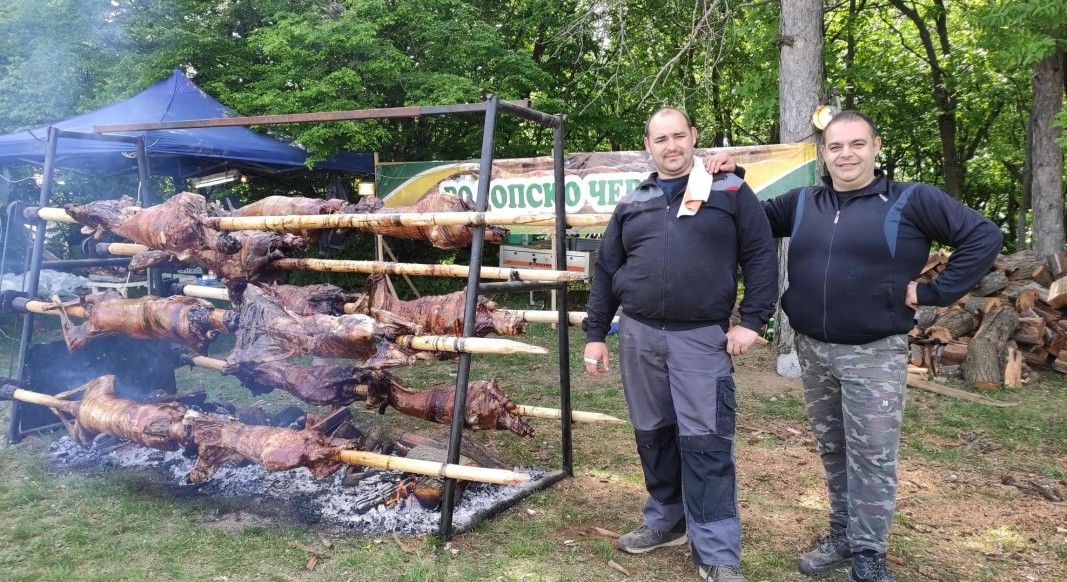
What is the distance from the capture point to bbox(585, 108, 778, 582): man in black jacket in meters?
2.86

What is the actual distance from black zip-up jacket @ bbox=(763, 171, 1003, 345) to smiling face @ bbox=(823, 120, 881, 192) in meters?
0.07

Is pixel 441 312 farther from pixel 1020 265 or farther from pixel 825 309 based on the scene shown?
pixel 1020 265

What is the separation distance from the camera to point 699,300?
2.85m

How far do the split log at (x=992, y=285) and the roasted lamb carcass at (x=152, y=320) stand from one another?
8083mm

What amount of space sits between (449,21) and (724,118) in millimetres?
8916

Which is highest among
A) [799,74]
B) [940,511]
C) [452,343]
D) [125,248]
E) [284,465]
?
[799,74]

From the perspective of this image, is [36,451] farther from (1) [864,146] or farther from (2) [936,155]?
(2) [936,155]

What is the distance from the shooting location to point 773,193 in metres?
7.48

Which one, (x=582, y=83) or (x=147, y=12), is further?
(x=582, y=83)

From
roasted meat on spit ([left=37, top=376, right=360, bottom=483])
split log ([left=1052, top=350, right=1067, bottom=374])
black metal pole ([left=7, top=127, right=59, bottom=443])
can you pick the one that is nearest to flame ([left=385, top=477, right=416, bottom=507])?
roasted meat on spit ([left=37, top=376, right=360, bottom=483])

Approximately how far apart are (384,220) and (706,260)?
1742 mm

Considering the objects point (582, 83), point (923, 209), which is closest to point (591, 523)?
point (923, 209)

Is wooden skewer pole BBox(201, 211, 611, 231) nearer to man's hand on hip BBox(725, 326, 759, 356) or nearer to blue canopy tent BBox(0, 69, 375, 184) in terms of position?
man's hand on hip BBox(725, 326, 759, 356)

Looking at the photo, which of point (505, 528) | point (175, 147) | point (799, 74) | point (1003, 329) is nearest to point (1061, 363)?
point (1003, 329)
